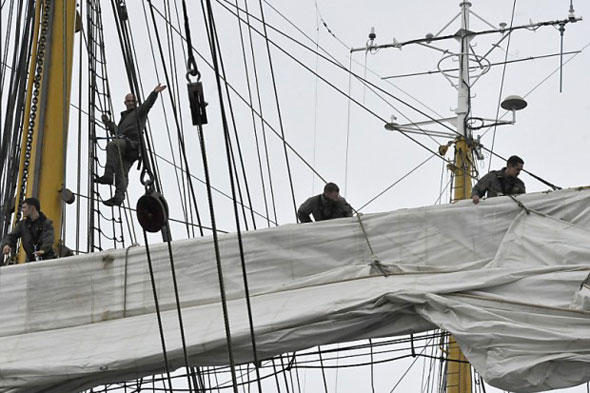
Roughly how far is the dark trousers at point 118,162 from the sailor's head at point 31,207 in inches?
40.8

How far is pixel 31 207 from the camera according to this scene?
35.0 feet

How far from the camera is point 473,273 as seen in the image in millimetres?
9633

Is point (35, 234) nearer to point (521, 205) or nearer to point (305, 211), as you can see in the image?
point (305, 211)

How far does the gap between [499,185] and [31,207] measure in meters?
3.78

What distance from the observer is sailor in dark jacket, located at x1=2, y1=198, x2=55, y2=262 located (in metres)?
10.8

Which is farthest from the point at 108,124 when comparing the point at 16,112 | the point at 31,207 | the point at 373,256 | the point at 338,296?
the point at 338,296

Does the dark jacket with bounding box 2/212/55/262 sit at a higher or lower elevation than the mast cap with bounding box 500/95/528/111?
lower

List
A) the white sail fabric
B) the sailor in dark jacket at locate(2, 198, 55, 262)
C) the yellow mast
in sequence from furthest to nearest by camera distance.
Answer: the yellow mast → the sailor in dark jacket at locate(2, 198, 55, 262) → the white sail fabric

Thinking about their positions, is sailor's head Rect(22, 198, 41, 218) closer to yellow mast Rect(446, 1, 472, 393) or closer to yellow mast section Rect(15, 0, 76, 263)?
yellow mast section Rect(15, 0, 76, 263)

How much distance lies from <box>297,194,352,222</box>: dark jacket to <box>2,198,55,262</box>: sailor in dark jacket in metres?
2.00

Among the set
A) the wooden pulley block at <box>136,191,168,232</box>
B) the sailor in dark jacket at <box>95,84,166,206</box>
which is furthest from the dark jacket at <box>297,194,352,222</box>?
the wooden pulley block at <box>136,191,168,232</box>

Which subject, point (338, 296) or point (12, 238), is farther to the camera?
point (12, 238)

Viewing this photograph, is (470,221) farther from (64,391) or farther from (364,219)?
(64,391)

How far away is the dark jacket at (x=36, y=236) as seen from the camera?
10875 millimetres
